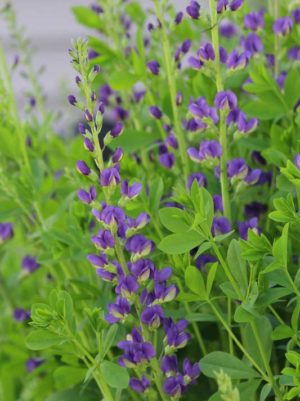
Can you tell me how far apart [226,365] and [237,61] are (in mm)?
243

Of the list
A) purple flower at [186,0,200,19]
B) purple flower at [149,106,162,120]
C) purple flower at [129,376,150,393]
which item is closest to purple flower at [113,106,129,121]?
purple flower at [149,106,162,120]

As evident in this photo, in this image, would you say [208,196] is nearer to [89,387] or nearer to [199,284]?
[199,284]

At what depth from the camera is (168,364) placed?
0.54 m

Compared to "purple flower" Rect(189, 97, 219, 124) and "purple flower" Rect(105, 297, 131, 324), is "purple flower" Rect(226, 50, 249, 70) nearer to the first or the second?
"purple flower" Rect(189, 97, 219, 124)

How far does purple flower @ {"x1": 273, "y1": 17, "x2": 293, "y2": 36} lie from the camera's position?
2.22ft

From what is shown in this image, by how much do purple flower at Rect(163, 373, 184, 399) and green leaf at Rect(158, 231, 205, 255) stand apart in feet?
0.30

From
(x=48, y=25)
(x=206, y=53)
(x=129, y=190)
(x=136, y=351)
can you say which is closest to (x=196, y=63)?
(x=206, y=53)

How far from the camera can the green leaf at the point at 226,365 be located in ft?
1.68

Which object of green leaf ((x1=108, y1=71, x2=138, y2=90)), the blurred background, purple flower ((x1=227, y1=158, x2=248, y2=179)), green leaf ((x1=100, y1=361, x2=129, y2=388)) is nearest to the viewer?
green leaf ((x1=100, y1=361, x2=129, y2=388))

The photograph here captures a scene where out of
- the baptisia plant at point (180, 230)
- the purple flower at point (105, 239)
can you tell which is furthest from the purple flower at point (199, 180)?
the purple flower at point (105, 239)

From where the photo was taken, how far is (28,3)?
3369 mm

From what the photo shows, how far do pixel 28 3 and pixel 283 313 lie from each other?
118 inches

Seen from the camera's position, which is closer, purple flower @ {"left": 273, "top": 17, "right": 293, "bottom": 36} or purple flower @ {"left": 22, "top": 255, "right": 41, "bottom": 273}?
purple flower @ {"left": 273, "top": 17, "right": 293, "bottom": 36}

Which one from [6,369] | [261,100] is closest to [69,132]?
[6,369]
